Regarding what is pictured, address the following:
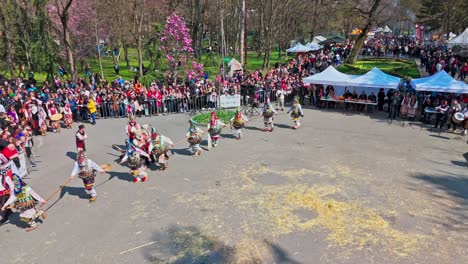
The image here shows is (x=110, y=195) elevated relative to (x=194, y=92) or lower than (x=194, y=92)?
lower

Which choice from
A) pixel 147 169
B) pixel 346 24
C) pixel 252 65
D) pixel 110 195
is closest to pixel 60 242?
pixel 110 195

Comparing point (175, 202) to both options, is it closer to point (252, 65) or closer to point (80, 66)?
point (80, 66)

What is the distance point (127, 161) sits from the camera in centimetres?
1248

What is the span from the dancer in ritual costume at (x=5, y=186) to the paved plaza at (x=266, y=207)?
30 centimetres

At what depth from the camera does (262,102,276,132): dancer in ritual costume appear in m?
16.2

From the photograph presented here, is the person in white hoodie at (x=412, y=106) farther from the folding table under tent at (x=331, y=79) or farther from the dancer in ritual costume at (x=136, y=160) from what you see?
the dancer in ritual costume at (x=136, y=160)

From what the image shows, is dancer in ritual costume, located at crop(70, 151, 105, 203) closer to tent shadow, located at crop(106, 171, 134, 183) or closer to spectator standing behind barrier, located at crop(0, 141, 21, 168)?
tent shadow, located at crop(106, 171, 134, 183)

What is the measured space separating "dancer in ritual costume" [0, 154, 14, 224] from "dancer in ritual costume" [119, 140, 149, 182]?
3.18m

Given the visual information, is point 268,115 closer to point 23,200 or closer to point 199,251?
point 199,251

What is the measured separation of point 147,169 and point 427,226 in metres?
8.74

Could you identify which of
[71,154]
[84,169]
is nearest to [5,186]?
[84,169]

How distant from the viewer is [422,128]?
16938 millimetres

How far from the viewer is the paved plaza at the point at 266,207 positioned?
7883 mm

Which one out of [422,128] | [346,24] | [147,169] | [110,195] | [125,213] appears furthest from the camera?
[346,24]
